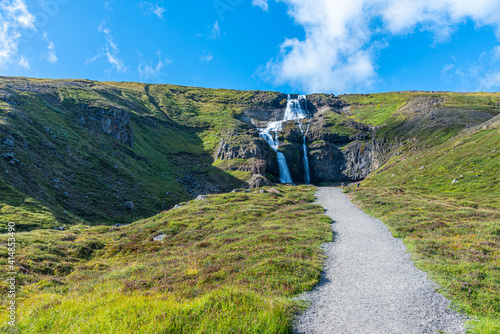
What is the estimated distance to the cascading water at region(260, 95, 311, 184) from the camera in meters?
98.2

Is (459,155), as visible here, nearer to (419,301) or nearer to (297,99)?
(419,301)

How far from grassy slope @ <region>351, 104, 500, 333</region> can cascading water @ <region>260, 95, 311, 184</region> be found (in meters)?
44.7

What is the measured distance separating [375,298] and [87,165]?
191 ft

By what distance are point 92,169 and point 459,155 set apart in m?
86.3

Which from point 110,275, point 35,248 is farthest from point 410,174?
point 35,248

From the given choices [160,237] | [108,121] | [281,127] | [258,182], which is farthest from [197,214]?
[281,127]

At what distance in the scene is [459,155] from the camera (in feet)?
186

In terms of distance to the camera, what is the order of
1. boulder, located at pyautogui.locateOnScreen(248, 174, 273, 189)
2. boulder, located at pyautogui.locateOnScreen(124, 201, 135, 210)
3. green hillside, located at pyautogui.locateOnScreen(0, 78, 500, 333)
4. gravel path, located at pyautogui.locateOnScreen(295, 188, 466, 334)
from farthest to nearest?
boulder, located at pyautogui.locateOnScreen(248, 174, 273, 189) < boulder, located at pyautogui.locateOnScreen(124, 201, 135, 210) < green hillside, located at pyautogui.locateOnScreen(0, 78, 500, 333) < gravel path, located at pyautogui.locateOnScreen(295, 188, 466, 334)

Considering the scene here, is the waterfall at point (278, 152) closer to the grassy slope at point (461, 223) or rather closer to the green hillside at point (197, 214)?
the green hillside at point (197, 214)

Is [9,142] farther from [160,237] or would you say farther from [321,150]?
[321,150]

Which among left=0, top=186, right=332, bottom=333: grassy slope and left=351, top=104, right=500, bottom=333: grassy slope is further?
left=351, top=104, right=500, bottom=333: grassy slope

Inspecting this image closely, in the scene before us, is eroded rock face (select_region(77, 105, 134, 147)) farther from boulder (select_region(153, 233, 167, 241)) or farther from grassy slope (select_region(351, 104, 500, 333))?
grassy slope (select_region(351, 104, 500, 333))

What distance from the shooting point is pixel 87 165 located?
50.5 meters

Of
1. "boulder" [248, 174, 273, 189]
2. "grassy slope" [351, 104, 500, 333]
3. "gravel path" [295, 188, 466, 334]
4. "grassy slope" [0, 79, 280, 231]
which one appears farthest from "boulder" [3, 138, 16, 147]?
"grassy slope" [351, 104, 500, 333]
